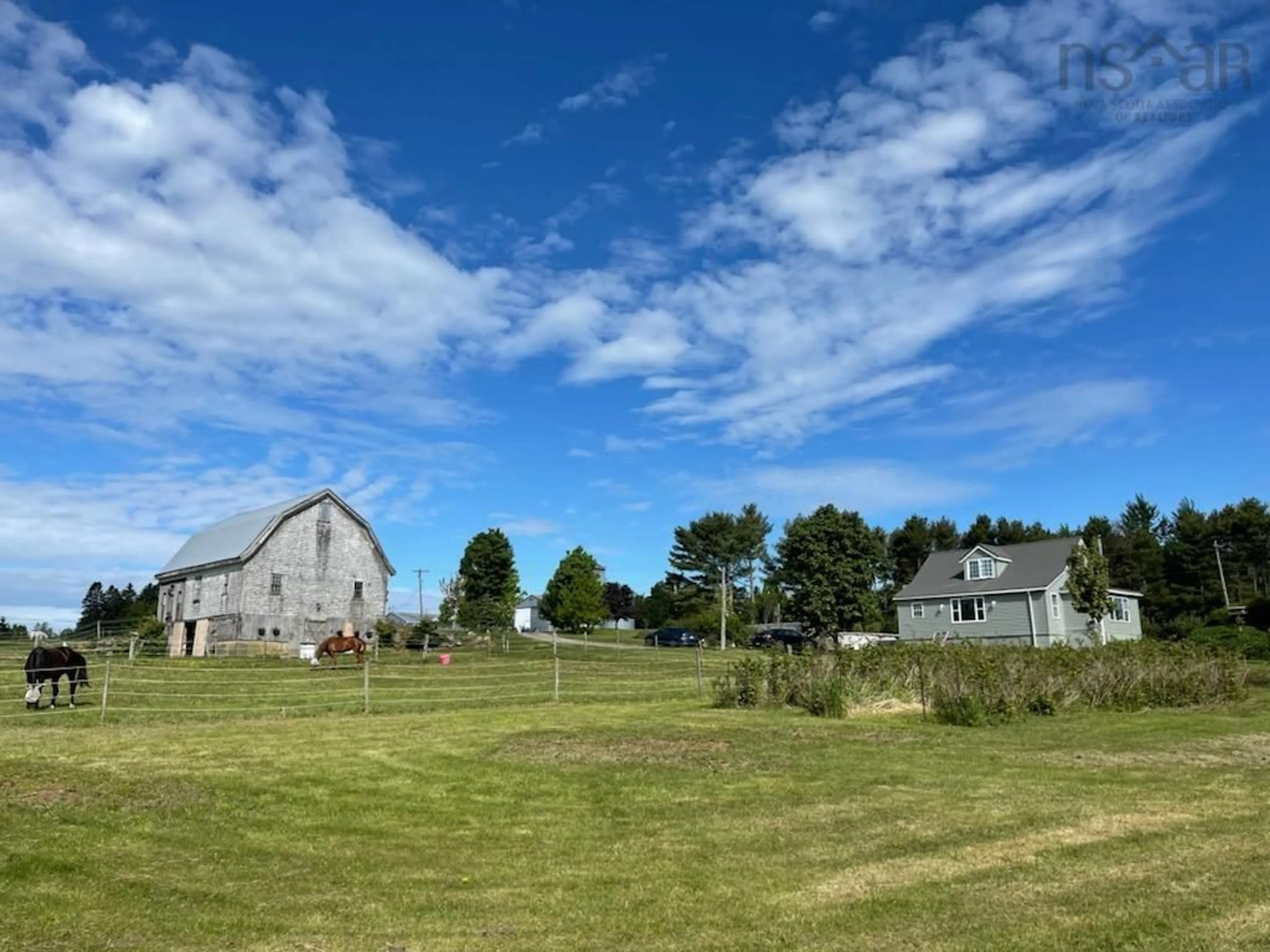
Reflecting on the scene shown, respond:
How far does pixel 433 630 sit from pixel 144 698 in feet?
81.6

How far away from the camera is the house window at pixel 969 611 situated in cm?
5578

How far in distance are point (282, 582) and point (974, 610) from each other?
3926cm

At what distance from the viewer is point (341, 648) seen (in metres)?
36.2

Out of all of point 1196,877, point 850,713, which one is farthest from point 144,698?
point 1196,877

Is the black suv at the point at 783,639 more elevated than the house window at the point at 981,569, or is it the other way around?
the house window at the point at 981,569

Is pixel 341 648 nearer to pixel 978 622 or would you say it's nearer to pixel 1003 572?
pixel 978 622

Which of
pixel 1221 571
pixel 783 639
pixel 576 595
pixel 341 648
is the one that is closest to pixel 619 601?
pixel 576 595

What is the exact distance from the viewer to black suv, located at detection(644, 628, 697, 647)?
213 ft

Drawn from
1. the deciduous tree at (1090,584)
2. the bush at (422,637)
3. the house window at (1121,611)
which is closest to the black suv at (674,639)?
the bush at (422,637)

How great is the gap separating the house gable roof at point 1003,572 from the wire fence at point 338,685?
24300mm

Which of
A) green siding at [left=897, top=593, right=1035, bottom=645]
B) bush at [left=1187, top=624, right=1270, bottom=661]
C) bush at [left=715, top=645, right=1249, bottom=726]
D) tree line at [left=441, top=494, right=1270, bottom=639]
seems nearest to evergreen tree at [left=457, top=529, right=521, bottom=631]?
tree line at [left=441, top=494, right=1270, bottom=639]

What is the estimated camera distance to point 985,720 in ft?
56.7

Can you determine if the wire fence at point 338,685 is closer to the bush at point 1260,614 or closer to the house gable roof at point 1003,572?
the house gable roof at point 1003,572

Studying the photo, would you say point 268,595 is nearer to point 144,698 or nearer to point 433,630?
point 433,630
